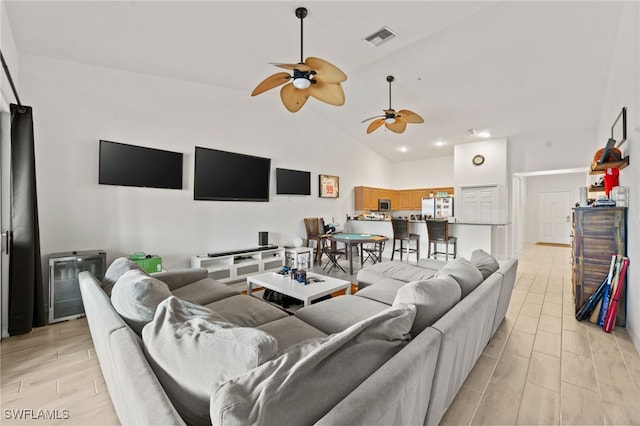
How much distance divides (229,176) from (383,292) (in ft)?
11.6

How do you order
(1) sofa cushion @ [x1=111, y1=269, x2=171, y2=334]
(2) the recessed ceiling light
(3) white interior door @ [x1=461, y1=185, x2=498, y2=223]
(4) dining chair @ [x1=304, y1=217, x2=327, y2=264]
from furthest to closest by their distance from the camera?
1. (3) white interior door @ [x1=461, y1=185, x2=498, y2=223]
2. (2) the recessed ceiling light
3. (4) dining chair @ [x1=304, y1=217, x2=327, y2=264]
4. (1) sofa cushion @ [x1=111, y1=269, x2=171, y2=334]

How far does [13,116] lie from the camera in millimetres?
2664

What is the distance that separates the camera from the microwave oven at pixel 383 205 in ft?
27.4

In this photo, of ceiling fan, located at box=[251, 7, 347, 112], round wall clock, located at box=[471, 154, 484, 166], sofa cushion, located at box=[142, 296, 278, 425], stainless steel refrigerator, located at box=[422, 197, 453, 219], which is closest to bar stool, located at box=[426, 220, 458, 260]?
stainless steel refrigerator, located at box=[422, 197, 453, 219]

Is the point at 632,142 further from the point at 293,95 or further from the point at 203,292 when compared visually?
the point at 203,292

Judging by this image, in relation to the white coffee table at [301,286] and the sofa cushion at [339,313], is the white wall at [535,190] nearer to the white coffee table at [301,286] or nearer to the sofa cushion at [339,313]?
the white coffee table at [301,286]

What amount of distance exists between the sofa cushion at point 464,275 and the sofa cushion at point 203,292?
6.25ft

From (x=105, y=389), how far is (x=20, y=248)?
1873mm

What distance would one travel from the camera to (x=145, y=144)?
3973 mm

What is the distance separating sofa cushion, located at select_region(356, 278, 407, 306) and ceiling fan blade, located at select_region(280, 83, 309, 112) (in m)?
2.32

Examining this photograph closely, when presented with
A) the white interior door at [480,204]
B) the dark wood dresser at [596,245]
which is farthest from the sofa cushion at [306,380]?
the white interior door at [480,204]

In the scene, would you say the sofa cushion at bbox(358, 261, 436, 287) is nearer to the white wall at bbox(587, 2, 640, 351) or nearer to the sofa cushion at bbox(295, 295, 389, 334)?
the sofa cushion at bbox(295, 295, 389, 334)

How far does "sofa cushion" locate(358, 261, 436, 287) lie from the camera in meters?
3.03

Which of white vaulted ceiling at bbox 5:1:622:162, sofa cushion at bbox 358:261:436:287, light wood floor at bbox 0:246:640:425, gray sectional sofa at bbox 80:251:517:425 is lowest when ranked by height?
light wood floor at bbox 0:246:640:425
